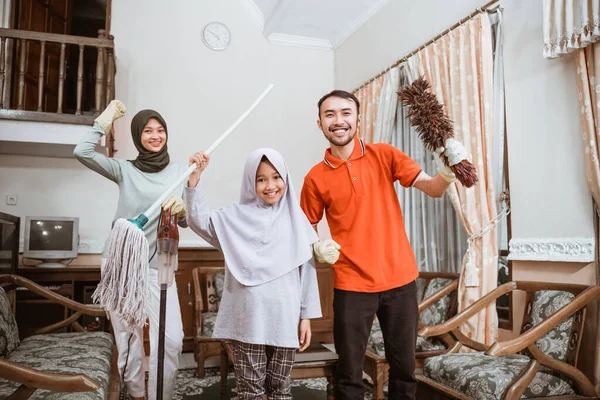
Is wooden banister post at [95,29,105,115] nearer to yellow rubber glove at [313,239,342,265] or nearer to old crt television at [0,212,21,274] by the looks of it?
old crt television at [0,212,21,274]

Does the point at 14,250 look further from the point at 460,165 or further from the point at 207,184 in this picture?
the point at 460,165

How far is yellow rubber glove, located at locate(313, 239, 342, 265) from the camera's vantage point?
1.71 meters

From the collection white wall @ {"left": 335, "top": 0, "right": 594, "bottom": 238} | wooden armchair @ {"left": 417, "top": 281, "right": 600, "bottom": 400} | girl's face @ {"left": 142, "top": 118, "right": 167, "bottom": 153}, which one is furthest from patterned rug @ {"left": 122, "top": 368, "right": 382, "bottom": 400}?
girl's face @ {"left": 142, "top": 118, "right": 167, "bottom": 153}

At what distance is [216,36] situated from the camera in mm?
4848

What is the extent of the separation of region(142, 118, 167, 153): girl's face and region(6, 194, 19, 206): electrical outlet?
264 cm

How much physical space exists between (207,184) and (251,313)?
316 centimetres

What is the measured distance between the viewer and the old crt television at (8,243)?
105 inches

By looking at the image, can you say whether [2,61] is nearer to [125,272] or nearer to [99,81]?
[99,81]

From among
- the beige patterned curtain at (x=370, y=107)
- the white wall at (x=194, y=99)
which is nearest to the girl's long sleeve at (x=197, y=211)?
the beige patterned curtain at (x=370, y=107)

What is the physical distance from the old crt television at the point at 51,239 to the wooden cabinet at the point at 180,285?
163 millimetres

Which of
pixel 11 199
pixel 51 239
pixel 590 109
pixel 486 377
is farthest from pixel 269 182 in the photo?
pixel 11 199

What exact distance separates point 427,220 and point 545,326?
1.79 metres

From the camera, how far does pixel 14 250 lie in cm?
309

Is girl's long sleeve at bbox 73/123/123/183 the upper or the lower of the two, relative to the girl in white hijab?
upper
